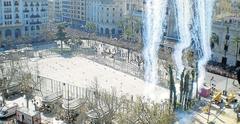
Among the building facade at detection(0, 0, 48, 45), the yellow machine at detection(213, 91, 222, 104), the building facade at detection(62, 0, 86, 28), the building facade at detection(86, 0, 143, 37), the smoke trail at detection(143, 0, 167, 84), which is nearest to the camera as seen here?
the yellow machine at detection(213, 91, 222, 104)

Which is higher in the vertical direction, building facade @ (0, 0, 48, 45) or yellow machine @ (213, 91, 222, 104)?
building facade @ (0, 0, 48, 45)

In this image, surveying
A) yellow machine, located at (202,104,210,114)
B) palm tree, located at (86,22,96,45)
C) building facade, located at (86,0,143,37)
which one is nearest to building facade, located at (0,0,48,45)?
palm tree, located at (86,22,96,45)

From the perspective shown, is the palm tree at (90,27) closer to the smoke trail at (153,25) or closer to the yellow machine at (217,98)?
the smoke trail at (153,25)

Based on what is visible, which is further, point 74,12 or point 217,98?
point 74,12

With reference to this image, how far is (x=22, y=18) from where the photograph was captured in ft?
279

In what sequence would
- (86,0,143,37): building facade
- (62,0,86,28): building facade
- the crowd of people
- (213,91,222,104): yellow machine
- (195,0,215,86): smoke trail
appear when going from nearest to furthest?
(213,91,222,104): yellow machine
the crowd of people
(195,0,215,86): smoke trail
(86,0,143,37): building facade
(62,0,86,28): building facade

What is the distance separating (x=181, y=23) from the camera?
73.8 meters

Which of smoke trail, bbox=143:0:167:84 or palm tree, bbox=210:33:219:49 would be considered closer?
palm tree, bbox=210:33:219:49

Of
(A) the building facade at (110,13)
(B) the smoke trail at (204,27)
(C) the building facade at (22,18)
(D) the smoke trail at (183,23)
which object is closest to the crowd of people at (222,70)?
(B) the smoke trail at (204,27)

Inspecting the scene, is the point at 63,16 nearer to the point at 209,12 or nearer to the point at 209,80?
the point at 209,12

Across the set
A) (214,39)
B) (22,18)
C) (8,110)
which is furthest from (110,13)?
(8,110)

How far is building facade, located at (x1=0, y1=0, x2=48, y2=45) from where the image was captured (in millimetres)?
82062

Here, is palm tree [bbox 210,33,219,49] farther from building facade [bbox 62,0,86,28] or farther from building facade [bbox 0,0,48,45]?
building facade [bbox 62,0,86,28]

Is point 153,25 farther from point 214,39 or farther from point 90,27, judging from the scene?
point 90,27
